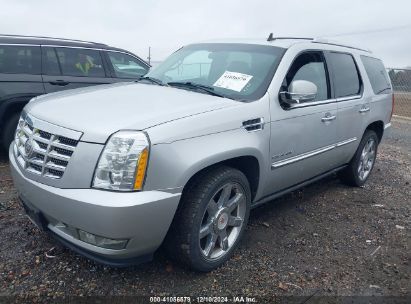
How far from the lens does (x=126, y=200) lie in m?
2.29

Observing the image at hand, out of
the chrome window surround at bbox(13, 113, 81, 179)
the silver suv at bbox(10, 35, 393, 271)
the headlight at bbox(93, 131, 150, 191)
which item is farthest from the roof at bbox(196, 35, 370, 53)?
the chrome window surround at bbox(13, 113, 81, 179)

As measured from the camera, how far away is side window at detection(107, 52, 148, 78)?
6488 mm

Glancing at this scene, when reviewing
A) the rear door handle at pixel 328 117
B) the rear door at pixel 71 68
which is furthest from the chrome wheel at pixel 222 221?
the rear door at pixel 71 68

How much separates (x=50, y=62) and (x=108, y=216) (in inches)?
167

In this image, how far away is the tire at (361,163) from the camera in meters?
5.01

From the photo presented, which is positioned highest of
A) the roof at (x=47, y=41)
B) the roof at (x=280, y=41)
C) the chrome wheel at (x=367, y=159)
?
the roof at (x=280, y=41)

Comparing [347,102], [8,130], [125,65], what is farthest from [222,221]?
[125,65]

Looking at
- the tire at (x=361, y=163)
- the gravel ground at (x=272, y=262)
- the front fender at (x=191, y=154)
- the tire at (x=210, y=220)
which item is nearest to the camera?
the front fender at (x=191, y=154)

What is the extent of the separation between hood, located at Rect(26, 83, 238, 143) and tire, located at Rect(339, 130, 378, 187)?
2.69m

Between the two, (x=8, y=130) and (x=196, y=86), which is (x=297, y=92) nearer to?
(x=196, y=86)

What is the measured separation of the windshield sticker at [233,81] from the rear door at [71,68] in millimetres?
3295

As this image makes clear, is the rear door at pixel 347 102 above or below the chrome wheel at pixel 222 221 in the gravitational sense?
above

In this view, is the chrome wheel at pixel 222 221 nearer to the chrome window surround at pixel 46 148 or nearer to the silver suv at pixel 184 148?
the silver suv at pixel 184 148

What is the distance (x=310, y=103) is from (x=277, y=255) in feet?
4.84
